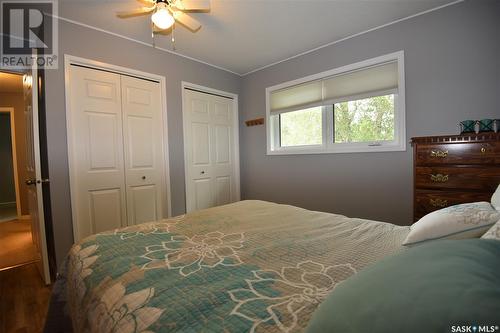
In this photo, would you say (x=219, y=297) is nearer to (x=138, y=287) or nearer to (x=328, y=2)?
(x=138, y=287)

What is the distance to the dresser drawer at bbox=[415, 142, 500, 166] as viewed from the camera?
5.09 feet

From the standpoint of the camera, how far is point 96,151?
2375 millimetres

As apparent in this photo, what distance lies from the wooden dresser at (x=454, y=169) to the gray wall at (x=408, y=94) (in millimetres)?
517

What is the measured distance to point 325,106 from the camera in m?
2.89

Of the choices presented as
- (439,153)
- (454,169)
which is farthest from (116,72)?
(454,169)

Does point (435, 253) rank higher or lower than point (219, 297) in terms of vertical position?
higher

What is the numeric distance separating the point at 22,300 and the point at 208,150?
2.36m

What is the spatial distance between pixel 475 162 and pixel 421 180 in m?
0.33

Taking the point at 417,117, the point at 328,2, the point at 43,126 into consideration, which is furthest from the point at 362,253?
the point at 43,126

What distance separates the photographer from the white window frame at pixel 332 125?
231cm

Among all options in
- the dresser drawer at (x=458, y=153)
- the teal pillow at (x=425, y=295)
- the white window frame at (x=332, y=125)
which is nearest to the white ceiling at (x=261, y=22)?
the white window frame at (x=332, y=125)

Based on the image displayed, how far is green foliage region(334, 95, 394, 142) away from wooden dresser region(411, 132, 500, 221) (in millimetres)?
721

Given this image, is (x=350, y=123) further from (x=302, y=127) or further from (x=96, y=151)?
(x=96, y=151)

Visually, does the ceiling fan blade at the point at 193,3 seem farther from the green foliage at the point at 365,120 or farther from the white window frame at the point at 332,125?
the green foliage at the point at 365,120
